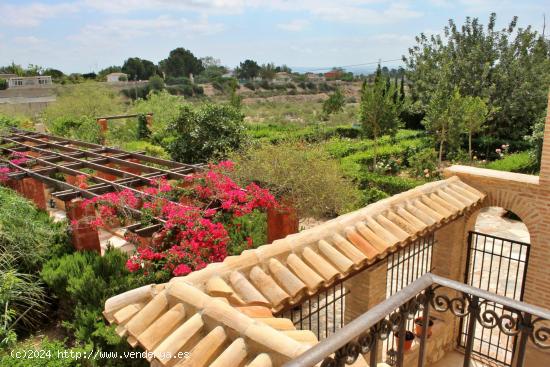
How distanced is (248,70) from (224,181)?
84.4 meters

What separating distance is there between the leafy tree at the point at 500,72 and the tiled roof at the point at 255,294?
714 inches

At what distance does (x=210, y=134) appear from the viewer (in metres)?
15.3

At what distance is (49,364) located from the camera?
488 cm

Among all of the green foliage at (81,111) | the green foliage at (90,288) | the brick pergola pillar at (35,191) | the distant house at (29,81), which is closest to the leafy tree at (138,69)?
the distant house at (29,81)

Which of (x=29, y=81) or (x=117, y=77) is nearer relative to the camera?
(x=29, y=81)

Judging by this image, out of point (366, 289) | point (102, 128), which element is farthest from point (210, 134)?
point (366, 289)

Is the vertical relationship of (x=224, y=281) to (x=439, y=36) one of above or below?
below

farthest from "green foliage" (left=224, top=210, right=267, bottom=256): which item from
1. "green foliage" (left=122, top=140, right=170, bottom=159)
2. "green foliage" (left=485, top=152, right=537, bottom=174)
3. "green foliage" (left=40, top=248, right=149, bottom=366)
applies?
"green foliage" (left=122, top=140, right=170, bottom=159)

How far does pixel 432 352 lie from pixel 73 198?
22.9 ft

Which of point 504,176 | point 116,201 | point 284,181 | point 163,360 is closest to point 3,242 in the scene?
point 116,201

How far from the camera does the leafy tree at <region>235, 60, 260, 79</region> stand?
8781 cm

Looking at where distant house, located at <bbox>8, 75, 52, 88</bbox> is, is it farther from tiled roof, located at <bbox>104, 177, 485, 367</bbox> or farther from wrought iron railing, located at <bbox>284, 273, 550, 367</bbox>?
wrought iron railing, located at <bbox>284, 273, 550, 367</bbox>

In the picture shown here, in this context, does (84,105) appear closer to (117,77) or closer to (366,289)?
(366,289)

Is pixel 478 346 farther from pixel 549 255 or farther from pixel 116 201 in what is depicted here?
pixel 116 201
